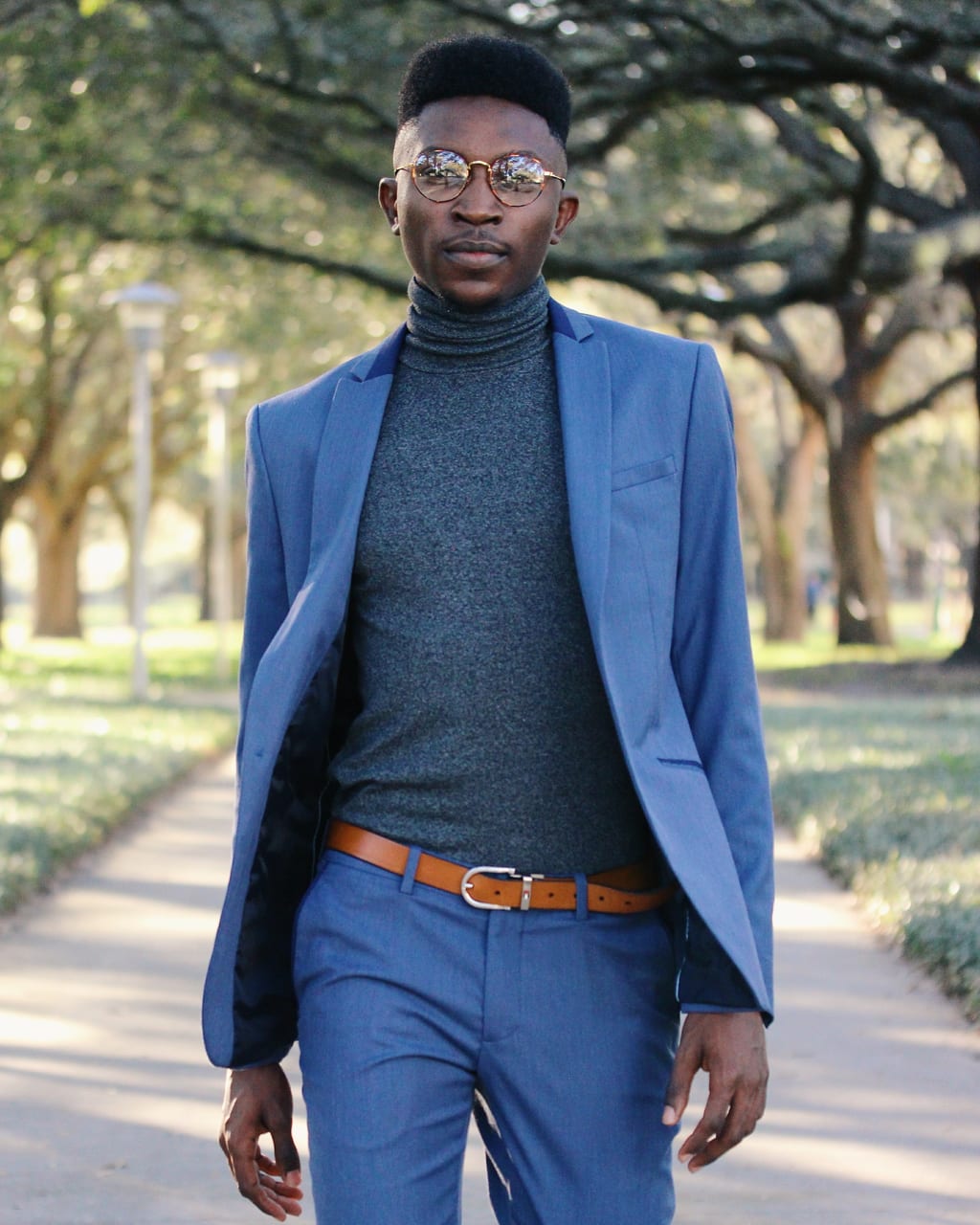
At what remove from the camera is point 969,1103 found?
17.9 ft

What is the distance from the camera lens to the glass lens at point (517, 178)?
2.66m

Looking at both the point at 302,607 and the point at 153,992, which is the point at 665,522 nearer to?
the point at 302,607

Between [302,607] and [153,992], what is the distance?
4.59 m

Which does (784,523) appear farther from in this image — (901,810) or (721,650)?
(721,650)

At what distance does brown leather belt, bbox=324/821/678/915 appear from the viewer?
2498mm

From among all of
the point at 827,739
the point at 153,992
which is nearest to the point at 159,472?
the point at 827,739

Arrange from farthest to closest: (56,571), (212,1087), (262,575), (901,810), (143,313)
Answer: (56,571) < (143,313) < (901,810) < (212,1087) < (262,575)

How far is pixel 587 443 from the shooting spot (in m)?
2.57

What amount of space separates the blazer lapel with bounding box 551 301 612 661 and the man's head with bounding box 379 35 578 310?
113 millimetres

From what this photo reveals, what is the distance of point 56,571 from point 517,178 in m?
35.1

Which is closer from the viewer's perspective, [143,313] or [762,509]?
[143,313]

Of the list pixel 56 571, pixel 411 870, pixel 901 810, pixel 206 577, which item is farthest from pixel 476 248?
pixel 206 577

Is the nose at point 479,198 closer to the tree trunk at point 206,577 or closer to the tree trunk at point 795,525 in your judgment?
the tree trunk at point 795,525

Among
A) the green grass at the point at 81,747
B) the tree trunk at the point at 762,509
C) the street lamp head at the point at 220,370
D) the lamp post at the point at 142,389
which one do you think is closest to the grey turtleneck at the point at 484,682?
the green grass at the point at 81,747
